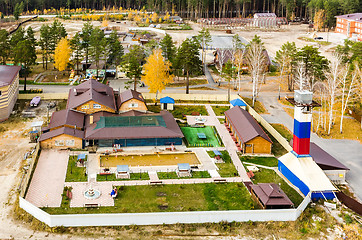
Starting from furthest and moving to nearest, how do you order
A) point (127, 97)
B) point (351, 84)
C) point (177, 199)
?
point (127, 97)
point (351, 84)
point (177, 199)

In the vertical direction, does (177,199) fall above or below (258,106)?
below

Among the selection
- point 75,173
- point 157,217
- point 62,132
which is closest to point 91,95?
point 62,132

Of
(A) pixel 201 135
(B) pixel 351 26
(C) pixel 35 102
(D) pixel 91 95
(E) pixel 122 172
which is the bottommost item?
(E) pixel 122 172

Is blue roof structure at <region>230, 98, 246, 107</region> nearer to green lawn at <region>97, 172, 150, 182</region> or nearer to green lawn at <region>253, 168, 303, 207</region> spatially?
green lawn at <region>253, 168, 303, 207</region>

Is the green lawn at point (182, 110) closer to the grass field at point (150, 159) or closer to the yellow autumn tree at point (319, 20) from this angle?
the grass field at point (150, 159)

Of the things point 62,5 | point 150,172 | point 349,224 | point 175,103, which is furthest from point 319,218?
point 62,5

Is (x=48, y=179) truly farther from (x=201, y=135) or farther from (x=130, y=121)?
(x=201, y=135)

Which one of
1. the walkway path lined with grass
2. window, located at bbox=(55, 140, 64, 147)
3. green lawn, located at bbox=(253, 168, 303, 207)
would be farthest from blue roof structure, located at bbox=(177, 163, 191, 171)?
window, located at bbox=(55, 140, 64, 147)

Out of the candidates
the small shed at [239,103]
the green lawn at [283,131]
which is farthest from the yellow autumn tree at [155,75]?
the green lawn at [283,131]
